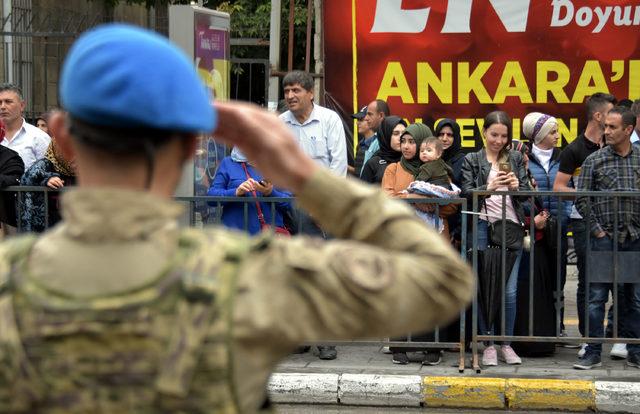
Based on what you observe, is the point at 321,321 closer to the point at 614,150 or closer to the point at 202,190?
the point at 614,150

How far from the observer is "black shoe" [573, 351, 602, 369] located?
8352 millimetres

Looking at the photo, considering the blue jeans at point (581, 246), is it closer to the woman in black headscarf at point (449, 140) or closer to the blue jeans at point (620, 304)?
the blue jeans at point (620, 304)

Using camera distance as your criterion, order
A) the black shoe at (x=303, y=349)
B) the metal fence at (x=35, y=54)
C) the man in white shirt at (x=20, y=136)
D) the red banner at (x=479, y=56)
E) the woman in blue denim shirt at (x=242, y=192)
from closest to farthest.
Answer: the woman in blue denim shirt at (x=242, y=192)
the black shoe at (x=303, y=349)
the man in white shirt at (x=20, y=136)
the red banner at (x=479, y=56)
the metal fence at (x=35, y=54)

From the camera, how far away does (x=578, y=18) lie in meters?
12.6

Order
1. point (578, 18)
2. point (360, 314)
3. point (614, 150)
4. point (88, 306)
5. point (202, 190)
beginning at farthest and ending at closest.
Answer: point (578, 18), point (202, 190), point (614, 150), point (360, 314), point (88, 306)

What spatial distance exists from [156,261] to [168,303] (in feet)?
0.21

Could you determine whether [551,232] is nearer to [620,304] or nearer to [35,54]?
[620,304]

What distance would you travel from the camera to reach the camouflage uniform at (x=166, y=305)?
1.64m

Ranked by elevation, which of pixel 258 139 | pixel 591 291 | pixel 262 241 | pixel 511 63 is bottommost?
pixel 591 291

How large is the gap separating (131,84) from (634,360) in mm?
7261

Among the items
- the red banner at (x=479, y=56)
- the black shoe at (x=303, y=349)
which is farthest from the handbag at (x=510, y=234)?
the red banner at (x=479, y=56)

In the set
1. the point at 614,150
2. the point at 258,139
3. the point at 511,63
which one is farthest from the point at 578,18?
the point at 258,139

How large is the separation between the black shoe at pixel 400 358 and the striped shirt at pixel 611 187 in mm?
1568

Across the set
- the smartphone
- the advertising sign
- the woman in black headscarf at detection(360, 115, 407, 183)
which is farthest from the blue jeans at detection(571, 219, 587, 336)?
the advertising sign
